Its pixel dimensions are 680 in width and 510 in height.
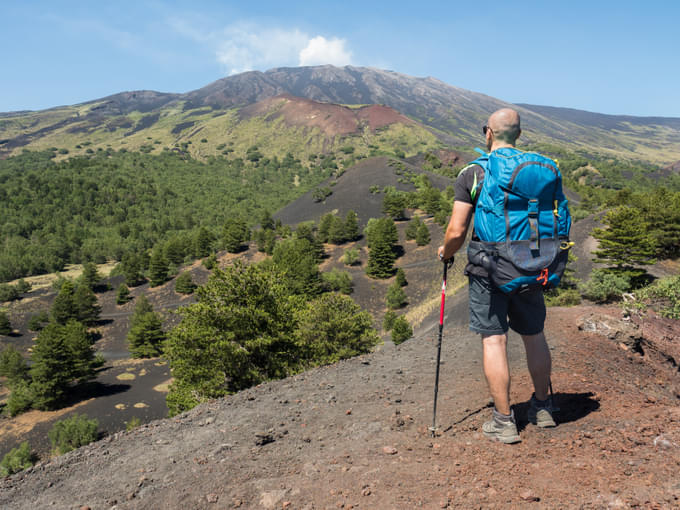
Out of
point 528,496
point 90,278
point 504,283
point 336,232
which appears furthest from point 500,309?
point 90,278

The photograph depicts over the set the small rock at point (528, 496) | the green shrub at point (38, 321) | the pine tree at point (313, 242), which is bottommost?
the green shrub at point (38, 321)

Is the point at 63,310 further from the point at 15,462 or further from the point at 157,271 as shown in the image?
the point at 15,462

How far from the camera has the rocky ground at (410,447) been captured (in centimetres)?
235

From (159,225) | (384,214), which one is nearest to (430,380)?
(384,214)

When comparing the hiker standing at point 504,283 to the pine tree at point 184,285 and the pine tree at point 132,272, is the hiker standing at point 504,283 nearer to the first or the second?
the pine tree at point 184,285

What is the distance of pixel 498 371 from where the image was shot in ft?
9.20

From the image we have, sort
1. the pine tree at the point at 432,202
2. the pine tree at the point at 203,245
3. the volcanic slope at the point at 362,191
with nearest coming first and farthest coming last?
the pine tree at the point at 432,202
the pine tree at the point at 203,245
the volcanic slope at the point at 362,191

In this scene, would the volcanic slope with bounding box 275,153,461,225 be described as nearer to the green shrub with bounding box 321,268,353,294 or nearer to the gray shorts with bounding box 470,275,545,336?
the green shrub with bounding box 321,268,353,294

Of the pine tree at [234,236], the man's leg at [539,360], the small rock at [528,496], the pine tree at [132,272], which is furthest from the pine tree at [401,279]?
the pine tree at [132,272]

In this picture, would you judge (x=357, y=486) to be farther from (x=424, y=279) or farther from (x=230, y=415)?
(x=424, y=279)

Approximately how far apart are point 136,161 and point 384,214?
130m

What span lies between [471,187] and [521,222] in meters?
0.45

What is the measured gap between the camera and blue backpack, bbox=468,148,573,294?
2572 mm

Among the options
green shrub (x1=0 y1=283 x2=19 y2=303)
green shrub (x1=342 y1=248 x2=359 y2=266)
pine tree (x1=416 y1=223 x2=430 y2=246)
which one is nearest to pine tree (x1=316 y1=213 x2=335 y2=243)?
green shrub (x1=342 y1=248 x2=359 y2=266)
